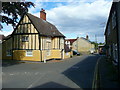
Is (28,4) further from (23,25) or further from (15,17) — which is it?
(23,25)

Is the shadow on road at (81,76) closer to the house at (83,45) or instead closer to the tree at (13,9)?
the tree at (13,9)

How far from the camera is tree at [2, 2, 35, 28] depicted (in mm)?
16078

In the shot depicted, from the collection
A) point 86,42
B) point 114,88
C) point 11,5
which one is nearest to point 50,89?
point 114,88

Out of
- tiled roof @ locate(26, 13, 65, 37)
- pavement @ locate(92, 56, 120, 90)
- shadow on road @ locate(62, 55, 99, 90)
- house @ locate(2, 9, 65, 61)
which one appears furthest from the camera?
tiled roof @ locate(26, 13, 65, 37)

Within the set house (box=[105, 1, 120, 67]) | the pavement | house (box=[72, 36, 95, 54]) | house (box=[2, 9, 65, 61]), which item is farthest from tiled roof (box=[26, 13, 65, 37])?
house (box=[72, 36, 95, 54])

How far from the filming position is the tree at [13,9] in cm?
1608

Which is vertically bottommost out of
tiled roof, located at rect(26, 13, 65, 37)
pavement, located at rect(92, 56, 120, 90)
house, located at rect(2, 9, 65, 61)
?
pavement, located at rect(92, 56, 120, 90)

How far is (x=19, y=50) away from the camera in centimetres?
2553

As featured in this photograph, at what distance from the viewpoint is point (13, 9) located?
16484 mm

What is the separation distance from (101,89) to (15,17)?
15.5 meters

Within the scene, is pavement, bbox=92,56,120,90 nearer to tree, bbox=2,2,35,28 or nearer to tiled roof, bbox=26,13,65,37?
tree, bbox=2,2,35,28

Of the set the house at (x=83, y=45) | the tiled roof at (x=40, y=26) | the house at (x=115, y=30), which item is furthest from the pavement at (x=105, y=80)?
the house at (x=83, y=45)

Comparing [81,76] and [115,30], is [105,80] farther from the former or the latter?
[115,30]

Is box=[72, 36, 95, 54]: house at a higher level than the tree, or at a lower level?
lower
